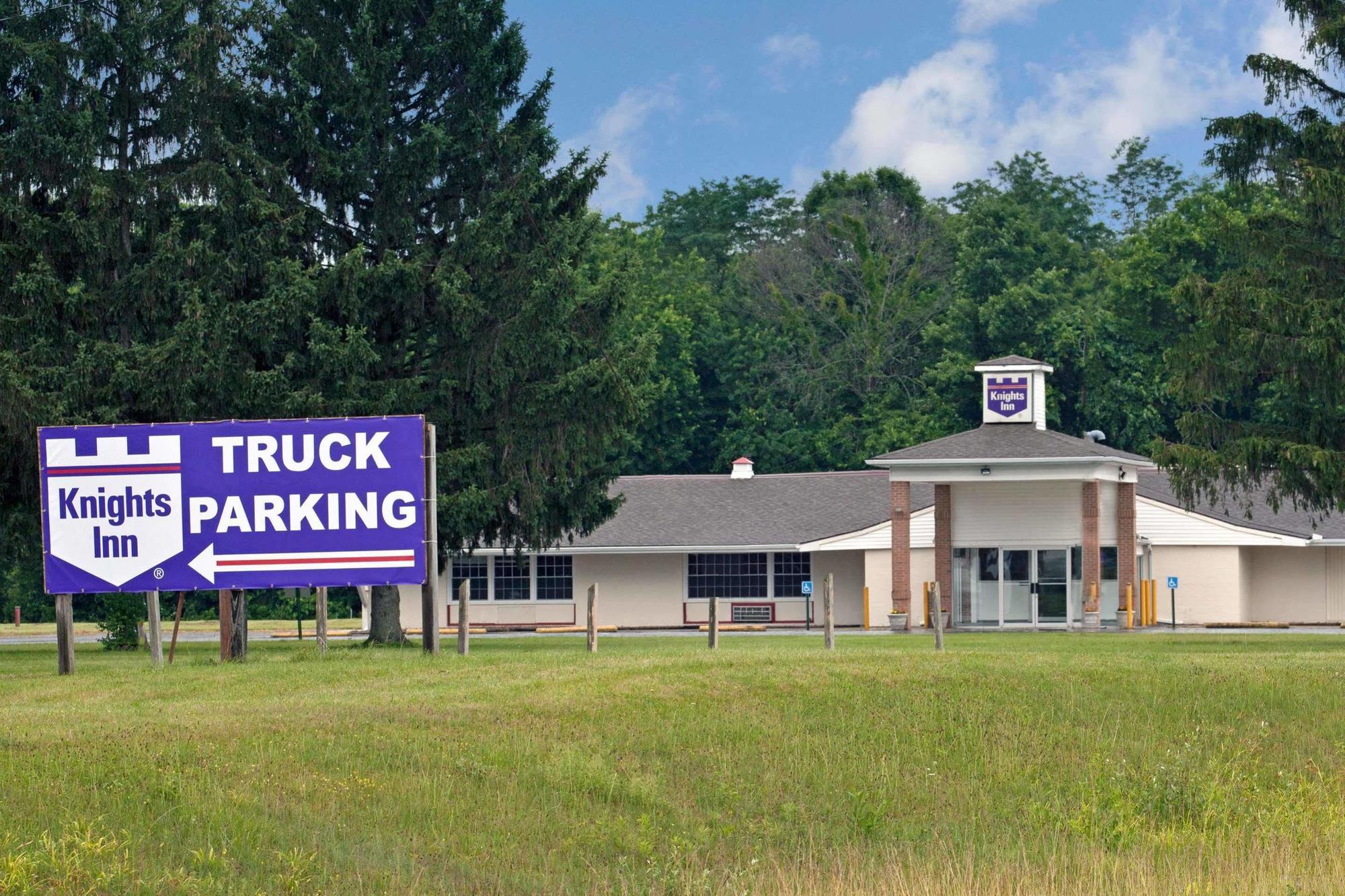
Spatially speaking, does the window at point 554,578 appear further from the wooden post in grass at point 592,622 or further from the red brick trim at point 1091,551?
the wooden post in grass at point 592,622

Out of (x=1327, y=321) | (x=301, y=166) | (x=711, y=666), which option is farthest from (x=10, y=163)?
(x=1327, y=321)

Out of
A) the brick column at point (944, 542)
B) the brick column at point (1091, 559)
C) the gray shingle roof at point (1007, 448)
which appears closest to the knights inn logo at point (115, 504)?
the gray shingle roof at point (1007, 448)

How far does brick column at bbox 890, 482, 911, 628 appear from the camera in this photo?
146 feet

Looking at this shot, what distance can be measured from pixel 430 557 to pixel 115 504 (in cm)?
473

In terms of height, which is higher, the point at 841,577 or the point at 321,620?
the point at 321,620

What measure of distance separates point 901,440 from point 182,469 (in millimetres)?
43431

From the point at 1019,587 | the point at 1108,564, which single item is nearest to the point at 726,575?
the point at 1019,587

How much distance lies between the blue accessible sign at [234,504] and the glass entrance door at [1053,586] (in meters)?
25.2

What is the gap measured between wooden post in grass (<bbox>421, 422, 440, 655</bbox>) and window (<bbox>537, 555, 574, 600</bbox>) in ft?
82.6

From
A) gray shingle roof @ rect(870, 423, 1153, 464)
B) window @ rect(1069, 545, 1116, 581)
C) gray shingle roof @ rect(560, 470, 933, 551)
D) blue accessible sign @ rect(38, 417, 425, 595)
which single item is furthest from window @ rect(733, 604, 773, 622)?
blue accessible sign @ rect(38, 417, 425, 595)

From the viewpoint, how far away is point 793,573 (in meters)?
49.9

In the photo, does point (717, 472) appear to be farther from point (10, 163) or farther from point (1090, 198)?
point (10, 163)

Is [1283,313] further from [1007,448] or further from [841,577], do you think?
[841,577]

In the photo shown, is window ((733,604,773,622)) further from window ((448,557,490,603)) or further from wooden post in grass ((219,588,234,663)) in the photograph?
wooden post in grass ((219,588,234,663))
